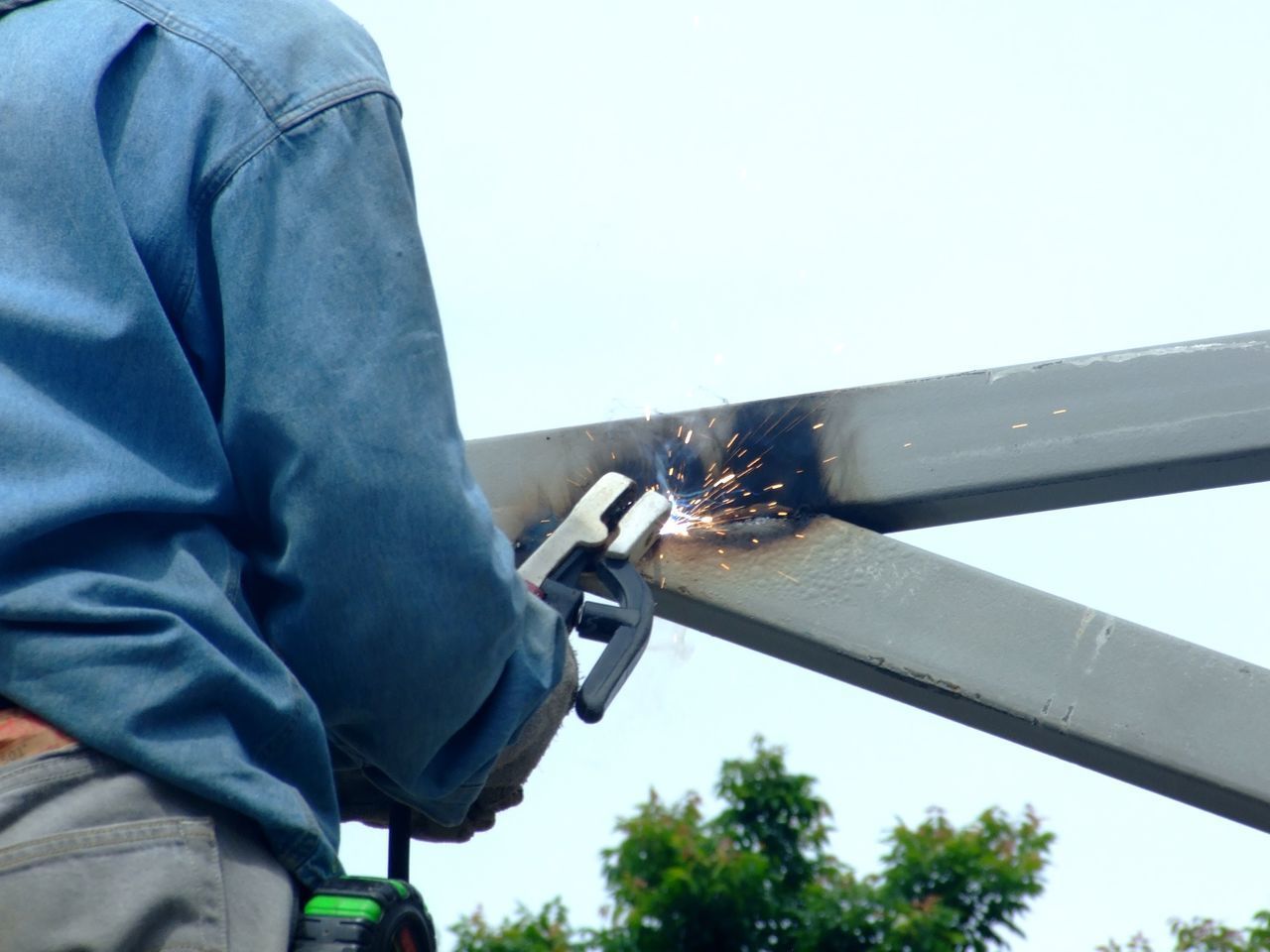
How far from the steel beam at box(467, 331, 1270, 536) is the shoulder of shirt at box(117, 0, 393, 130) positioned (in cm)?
135

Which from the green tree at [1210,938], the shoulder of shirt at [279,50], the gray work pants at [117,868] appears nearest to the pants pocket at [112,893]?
the gray work pants at [117,868]

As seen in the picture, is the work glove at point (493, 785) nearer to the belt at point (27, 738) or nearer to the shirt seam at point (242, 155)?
the belt at point (27, 738)

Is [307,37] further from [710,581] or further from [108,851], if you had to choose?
[710,581]

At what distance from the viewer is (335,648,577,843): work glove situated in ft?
7.15

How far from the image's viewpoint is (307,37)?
1.61 meters

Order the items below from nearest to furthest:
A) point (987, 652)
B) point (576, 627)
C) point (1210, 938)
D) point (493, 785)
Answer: point (493, 785) < point (576, 627) < point (987, 652) < point (1210, 938)

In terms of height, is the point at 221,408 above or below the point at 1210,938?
above

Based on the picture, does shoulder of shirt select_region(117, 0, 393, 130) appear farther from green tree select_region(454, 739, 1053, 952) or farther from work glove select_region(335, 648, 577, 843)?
green tree select_region(454, 739, 1053, 952)

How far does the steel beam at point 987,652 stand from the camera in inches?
101

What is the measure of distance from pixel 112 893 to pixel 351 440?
45cm

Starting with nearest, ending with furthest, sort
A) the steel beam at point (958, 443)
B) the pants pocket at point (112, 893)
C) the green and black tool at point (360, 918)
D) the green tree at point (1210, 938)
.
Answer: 1. the pants pocket at point (112, 893)
2. the green and black tool at point (360, 918)
3. the steel beam at point (958, 443)
4. the green tree at point (1210, 938)

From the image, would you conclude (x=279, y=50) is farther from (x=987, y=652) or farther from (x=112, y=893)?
(x=987, y=652)

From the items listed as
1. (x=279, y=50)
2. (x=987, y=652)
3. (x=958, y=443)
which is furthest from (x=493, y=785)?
(x=279, y=50)

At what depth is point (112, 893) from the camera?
4.60ft
